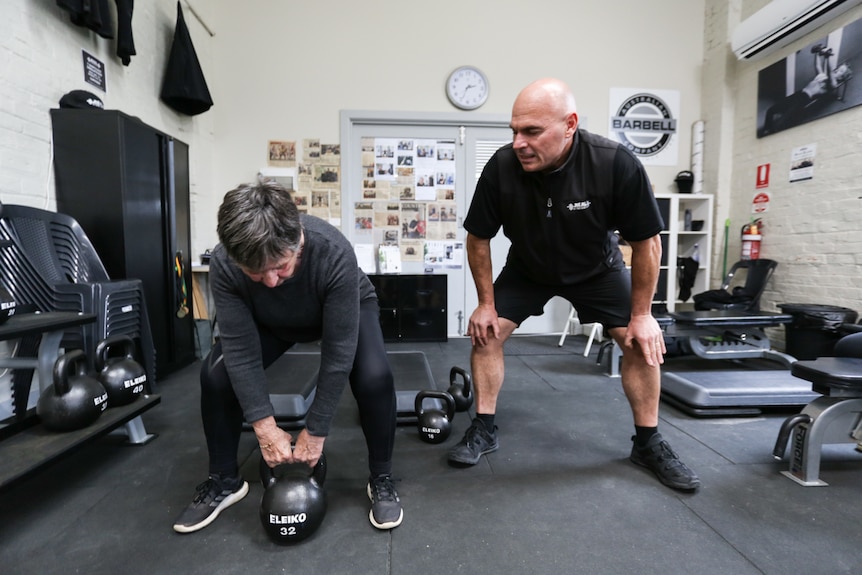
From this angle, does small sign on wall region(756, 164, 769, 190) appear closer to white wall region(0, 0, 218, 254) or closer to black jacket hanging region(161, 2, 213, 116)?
black jacket hanging region(161, 2, 213, 116)

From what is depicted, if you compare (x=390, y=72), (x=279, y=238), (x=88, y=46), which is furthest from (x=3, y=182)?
(x=390, y=72)

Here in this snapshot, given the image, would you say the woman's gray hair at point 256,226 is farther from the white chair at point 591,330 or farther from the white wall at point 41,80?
the white chair at point 591,330

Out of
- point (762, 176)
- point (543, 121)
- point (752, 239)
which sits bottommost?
point (752, 239)

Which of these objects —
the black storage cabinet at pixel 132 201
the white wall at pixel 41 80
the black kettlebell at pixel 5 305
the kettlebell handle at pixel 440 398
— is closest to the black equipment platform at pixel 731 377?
the kettlebell handle at pixel 440 398

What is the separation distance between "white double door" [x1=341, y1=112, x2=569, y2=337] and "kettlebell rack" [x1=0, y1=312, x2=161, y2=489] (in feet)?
8.74

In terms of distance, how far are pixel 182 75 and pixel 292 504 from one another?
3.29 metres

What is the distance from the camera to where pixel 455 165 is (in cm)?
423

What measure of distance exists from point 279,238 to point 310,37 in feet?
12.4

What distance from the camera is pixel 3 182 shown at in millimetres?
1989

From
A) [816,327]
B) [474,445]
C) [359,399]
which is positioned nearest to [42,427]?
[359,399]

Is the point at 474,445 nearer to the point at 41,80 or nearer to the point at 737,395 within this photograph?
the point at 737,395

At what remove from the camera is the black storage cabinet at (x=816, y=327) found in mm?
2781

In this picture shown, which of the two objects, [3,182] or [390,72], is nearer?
[3,182]

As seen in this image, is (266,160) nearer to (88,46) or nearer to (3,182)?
(88,46)
